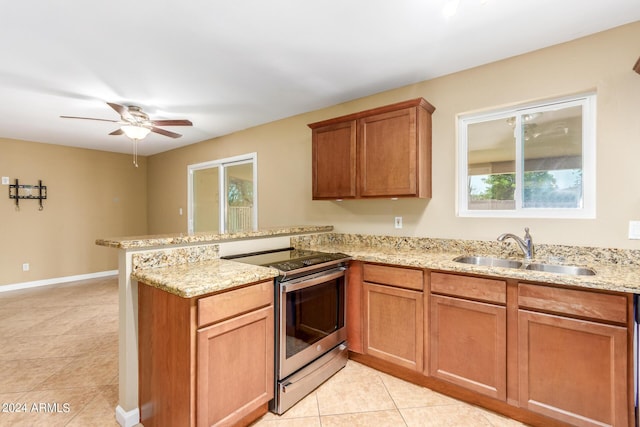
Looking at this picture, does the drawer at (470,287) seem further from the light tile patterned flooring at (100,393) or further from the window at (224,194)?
the window at (224,194)

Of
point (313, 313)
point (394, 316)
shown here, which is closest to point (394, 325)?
point (394, 316)

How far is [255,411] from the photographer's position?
1.83m

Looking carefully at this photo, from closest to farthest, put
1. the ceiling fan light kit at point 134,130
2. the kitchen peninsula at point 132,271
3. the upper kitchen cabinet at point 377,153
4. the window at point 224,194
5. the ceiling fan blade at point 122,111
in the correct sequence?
the kitchen peninsula at point 132,271 → the upper kitchen cabinet at point 377,153 → the ceiling fan blade at point 122,111 → the ceiling fan light kit at point 134,130 → the window at point 224,194

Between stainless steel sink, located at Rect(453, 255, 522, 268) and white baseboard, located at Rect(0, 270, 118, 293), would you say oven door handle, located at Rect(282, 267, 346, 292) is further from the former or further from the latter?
white baseboard, located at Rect(0, 270, 118, 293)

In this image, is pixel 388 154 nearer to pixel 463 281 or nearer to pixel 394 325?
pixel 463 281

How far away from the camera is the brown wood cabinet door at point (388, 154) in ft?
8.00

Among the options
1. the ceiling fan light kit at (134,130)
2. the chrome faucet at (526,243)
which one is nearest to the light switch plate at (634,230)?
the chrome faucet at (526,243)

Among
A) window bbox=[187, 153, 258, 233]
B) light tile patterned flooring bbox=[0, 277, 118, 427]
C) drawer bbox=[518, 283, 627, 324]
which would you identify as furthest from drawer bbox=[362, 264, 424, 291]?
window bbox=[187, 153, 258, 233]

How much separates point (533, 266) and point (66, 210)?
Answer: 6713 millimetres

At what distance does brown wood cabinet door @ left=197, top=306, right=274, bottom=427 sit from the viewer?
1.51 m

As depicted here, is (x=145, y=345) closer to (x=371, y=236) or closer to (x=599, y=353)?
(x=371, y=236)

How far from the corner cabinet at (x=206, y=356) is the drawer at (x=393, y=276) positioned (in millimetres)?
871

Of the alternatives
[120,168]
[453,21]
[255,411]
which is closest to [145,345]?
[255,411]

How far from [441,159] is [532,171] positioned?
669 millimetres
